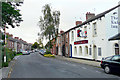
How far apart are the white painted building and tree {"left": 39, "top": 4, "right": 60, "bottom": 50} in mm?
12482

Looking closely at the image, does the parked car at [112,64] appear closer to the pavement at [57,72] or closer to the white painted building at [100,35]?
the pavement at [57,72]

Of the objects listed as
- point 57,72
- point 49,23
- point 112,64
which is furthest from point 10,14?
point 49,23

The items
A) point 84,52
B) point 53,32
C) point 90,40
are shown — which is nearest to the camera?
point 90,40

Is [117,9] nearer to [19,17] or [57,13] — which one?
[19,17]

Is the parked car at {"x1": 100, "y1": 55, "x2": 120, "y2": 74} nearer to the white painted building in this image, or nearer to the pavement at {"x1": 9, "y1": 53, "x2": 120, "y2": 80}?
the pavement at {"x1": 9, "y1": 53, "x2": 120, "y2": 80}

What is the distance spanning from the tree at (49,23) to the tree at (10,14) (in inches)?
829

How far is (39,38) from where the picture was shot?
39.1 m

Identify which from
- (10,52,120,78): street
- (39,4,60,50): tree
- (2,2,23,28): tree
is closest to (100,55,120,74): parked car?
(10,52,120,78): street

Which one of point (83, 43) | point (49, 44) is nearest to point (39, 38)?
point (49, 44)

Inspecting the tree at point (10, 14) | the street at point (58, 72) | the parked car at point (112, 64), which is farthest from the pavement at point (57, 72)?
the tree at point (10, 14)

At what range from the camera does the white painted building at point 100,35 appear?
61.7 feet

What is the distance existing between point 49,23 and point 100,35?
19969 mm

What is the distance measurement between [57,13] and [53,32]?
5373 mm

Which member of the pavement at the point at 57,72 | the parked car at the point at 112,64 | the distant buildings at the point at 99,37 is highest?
the distant buildings at the point at 99,37
